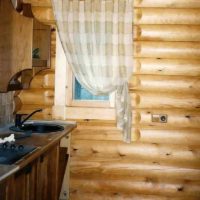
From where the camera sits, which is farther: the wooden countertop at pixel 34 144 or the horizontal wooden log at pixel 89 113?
the horizontal wooden log at pixel 89 113

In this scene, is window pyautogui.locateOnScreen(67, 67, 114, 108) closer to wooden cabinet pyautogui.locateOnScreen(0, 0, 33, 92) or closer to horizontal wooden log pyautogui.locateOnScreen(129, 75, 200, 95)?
horizontal wooden log pyautogui.locateOnScreen(129, 75, 200, 95)

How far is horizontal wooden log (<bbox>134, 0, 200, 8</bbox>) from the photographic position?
3.16 meters

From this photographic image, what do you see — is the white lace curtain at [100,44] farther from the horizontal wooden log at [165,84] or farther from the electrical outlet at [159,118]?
the electrical outlet at [159,118]

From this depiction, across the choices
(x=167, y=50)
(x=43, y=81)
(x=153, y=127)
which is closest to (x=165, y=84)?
(x=167, y=50)

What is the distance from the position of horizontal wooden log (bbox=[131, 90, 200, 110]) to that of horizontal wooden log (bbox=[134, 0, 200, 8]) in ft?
2.83

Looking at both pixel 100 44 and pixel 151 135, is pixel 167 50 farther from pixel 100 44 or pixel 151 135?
pixel 151 135

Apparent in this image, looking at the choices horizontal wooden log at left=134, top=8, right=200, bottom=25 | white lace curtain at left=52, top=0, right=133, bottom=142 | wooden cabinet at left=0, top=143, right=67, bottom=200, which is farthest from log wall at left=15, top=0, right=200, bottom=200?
wooden cabinet at left=0, top=143, right=67, bottom=200

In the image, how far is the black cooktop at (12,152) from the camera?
178 cm

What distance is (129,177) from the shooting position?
131 inches

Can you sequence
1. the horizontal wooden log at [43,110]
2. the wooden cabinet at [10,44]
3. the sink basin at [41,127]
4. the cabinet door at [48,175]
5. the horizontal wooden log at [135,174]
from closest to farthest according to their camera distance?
the cabinet door at [48,175], the wooden cabinet at [10,44], the sink basin at [41,127], the horizontal wooden log at [135,174], the horizontal wooden log at [43,110]

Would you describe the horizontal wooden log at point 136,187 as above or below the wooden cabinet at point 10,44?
below

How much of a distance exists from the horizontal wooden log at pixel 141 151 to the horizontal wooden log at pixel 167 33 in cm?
108

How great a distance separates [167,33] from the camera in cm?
320

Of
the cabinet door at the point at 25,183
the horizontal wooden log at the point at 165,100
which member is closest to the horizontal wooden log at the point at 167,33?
the horizontal wooden log at the point at 165,100
